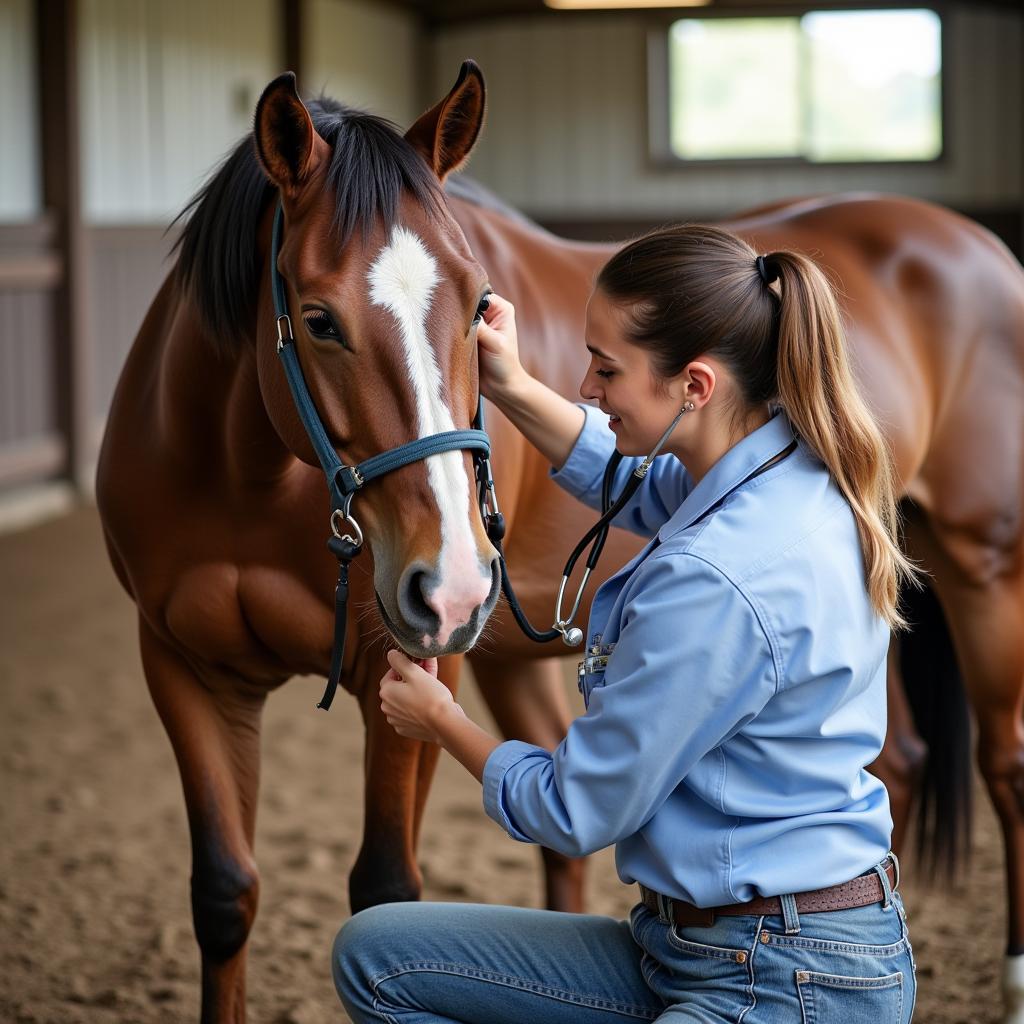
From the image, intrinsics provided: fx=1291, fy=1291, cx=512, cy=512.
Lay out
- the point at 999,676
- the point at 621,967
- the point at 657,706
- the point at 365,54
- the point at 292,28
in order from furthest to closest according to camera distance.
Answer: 1. the point at 365,54
2. the point at 292,28
3. the point at 999,676
4. the point at 621,967
5. the point at 657,706

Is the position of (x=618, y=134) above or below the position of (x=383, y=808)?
above

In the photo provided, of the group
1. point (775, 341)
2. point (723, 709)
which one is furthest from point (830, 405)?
point (723, 709)

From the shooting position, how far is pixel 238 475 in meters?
1.81

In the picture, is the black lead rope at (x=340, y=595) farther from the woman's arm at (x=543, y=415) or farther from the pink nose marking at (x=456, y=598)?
the woman's arm at (x=543, y=415)

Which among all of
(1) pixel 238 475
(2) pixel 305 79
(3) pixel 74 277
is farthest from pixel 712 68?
(1) pixel 238 475

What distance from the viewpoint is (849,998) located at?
1.29m

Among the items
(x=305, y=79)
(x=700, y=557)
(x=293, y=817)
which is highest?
(x=305, y=79)

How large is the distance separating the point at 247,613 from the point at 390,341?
0.61 m

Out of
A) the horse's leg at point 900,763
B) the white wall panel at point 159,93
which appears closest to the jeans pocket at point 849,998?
the horse's leg at point 900,763

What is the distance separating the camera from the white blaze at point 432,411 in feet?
4.33

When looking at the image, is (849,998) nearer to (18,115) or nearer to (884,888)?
(884,888)

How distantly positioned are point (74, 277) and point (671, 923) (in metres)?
6.59

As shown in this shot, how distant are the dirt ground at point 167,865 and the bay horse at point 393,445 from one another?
26cm

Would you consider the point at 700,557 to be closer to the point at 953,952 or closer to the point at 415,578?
the point at 415,578
